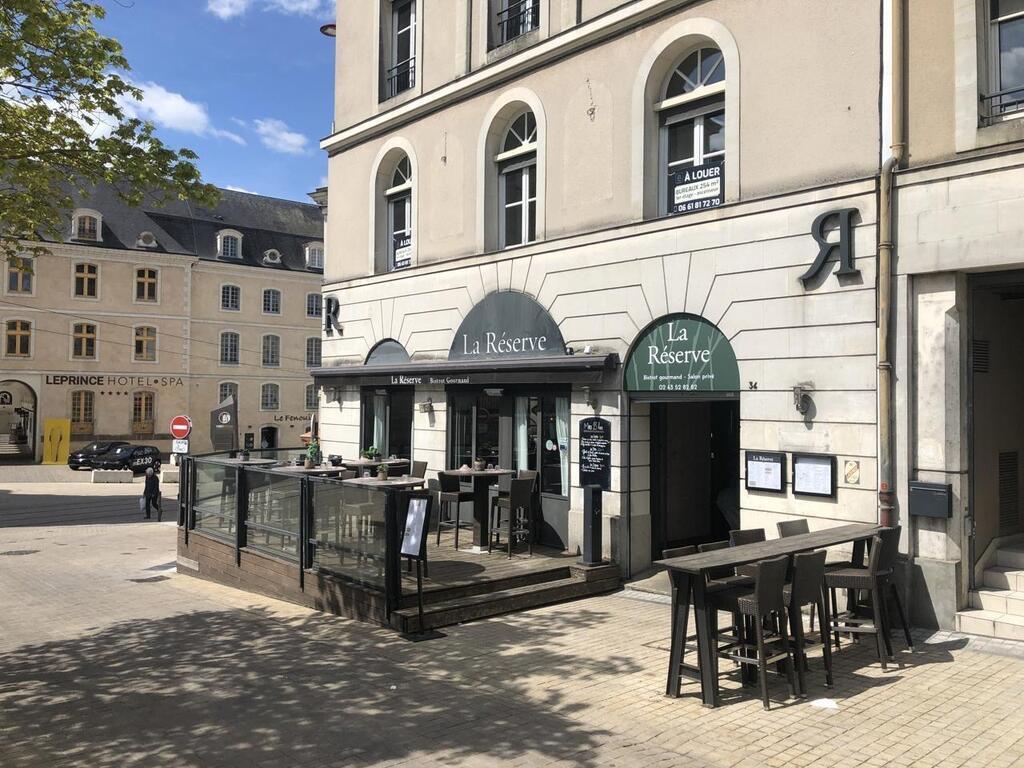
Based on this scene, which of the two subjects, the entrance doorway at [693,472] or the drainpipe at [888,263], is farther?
the entrance doorway at [693,472]

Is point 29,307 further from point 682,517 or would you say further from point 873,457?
point 873,457

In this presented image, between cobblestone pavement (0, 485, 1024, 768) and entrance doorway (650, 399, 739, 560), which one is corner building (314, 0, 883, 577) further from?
cobblestone pavement (0, 485, 1024, 768)

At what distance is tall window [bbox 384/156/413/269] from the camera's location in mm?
15875

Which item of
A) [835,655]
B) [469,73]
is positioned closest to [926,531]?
[835,655]

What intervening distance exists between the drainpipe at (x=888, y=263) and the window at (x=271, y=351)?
142 feet

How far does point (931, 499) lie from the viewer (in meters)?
8.24

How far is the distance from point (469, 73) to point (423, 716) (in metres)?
10.9

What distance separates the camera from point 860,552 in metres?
8.12

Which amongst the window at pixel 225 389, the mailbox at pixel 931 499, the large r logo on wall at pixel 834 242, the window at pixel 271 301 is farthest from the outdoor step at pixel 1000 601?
the window at pixel 271 301

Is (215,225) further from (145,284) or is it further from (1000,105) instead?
(1000,105)

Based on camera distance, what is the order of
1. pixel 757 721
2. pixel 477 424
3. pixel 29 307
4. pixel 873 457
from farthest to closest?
pixel 29 307 → pixel 477 424 → pixel 873 457 → pixel 757 721

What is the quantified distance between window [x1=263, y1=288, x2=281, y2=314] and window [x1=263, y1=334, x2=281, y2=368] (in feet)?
5.00

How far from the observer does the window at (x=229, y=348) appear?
1821 inches

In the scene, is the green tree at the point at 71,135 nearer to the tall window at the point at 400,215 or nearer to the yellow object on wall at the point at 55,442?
the tall window at the point at 400,215
